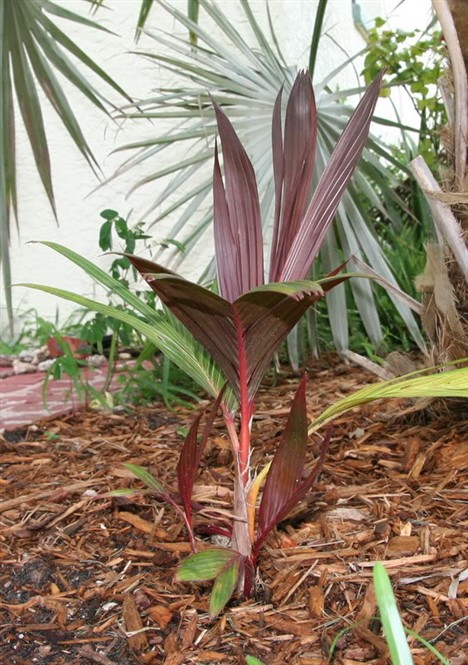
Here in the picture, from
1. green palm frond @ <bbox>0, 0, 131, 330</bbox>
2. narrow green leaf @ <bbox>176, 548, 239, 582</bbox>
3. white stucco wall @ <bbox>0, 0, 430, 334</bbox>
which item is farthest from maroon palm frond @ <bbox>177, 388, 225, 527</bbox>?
white stucco wall @ <bbox>0, 0, 430, 334</bbox>

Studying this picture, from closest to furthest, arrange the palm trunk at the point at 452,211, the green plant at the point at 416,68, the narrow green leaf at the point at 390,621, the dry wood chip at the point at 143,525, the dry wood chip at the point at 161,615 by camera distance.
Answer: the narrow green leaf at the point at 390,621 → the dry wood chip at the point at 161,615 → the dry wood chip at the point at 143,525 → the palm trunk at the point at 452,211 → the green plant at the point at 416,68

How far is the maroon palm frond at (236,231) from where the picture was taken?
1080mm

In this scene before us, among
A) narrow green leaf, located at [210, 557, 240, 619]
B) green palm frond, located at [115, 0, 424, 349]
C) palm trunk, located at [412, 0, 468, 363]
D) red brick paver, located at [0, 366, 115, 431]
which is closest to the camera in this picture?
narrow green leaf, located at [210, 557, 240, 619]

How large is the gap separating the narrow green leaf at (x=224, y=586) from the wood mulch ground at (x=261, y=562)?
0.28 feet

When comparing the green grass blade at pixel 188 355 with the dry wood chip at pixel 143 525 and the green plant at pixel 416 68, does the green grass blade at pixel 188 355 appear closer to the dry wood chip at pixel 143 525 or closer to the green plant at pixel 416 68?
the dry wood chip at pixel 143 525

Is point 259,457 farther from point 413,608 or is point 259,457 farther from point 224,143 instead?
point 224,143

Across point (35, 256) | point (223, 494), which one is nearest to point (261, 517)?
point (223, 494)

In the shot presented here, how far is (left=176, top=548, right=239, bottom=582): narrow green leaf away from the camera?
974mm

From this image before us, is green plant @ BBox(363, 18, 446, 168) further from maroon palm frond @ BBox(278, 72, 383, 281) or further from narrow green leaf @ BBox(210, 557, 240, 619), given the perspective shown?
narrow green leaf @ BBox(210, 557, 240, 619)

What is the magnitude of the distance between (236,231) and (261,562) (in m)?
0.53

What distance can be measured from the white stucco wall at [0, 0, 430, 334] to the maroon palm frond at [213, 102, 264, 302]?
311 centimetres

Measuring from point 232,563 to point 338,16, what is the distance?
16.1 ft

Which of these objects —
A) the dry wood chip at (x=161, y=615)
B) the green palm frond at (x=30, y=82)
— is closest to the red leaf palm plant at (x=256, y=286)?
the dry wood chip at (x=161, y=615)

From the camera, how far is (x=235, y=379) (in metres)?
1.09
